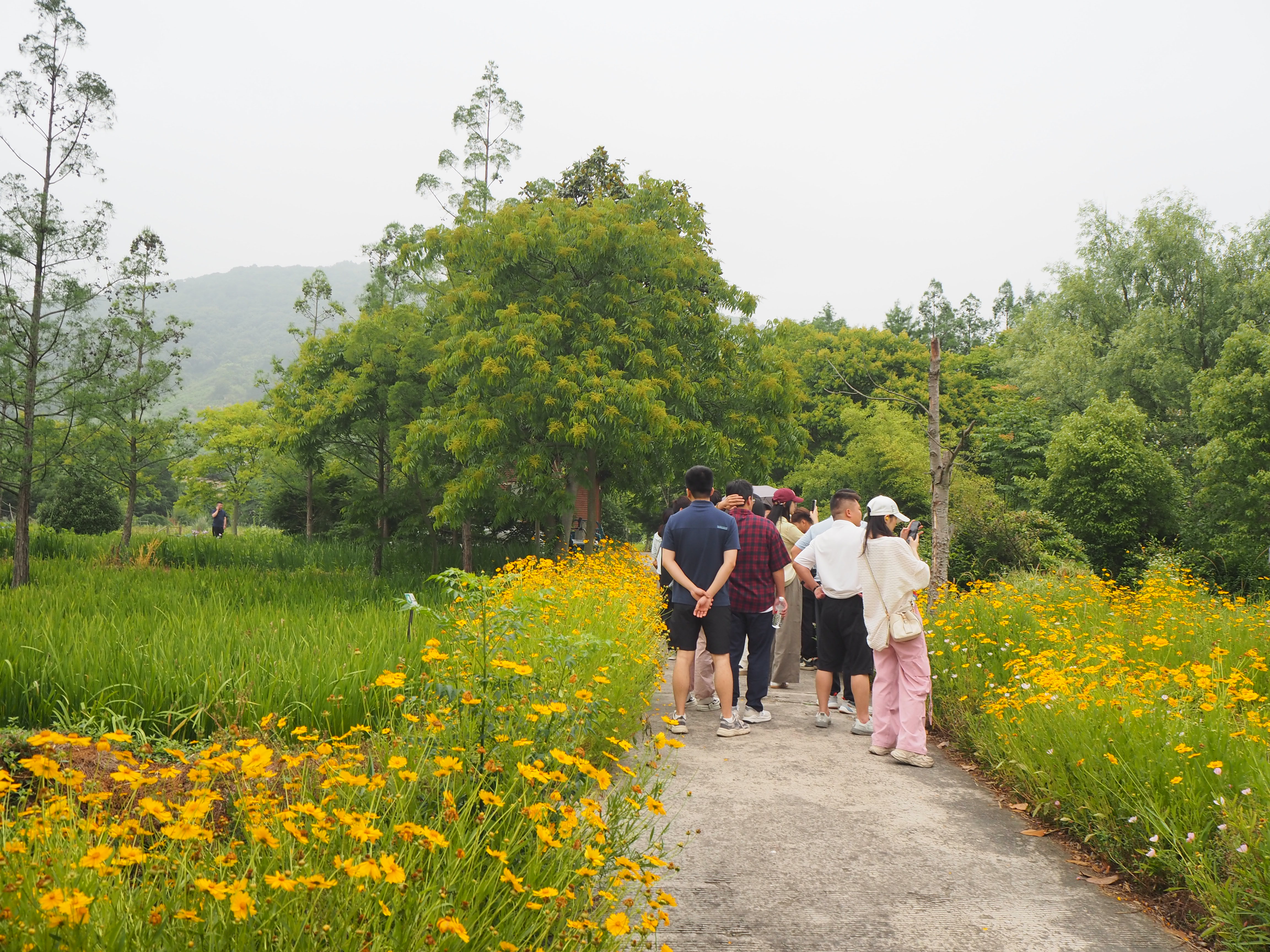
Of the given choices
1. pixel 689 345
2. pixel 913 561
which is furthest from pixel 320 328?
pixel 913 561

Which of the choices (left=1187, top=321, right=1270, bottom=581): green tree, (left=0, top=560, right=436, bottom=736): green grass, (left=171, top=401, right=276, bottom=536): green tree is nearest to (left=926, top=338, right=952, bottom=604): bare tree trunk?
(left=0, top=560, right=436, bottom=736): green grass

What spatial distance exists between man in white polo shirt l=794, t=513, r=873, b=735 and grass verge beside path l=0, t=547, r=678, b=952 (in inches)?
102

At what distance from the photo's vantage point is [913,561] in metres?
5.54

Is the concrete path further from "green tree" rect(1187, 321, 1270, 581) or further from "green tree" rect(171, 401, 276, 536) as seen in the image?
"green tree" rect(171, 401, 276, 536)

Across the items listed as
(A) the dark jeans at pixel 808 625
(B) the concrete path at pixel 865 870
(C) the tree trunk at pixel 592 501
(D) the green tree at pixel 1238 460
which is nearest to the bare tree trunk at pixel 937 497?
(A) the dark jeans at pixel 808 625

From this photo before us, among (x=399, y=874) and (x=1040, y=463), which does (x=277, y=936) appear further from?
(x=1040, y=463)

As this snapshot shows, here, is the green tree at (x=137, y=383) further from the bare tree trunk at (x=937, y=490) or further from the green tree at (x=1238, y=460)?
the green tree at (x=1238, y=460)

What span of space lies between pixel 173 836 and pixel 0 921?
0.38 meters

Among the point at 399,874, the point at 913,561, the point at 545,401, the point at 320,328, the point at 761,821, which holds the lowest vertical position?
the point at 761,821

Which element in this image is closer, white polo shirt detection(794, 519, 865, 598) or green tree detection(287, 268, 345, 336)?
white polo shirt detection(794, 519, 865, 598)

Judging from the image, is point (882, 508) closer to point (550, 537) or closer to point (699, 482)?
point (699, 482)

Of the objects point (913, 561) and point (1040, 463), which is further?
point (1040, 463)

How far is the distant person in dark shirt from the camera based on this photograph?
78.5 ft

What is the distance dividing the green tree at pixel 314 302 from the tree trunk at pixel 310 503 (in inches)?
148
